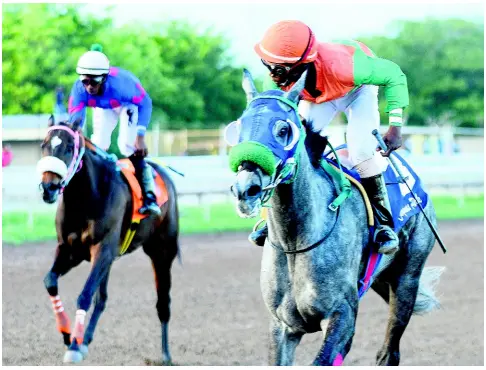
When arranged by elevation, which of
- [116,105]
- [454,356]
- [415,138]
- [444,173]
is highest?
[116,105]

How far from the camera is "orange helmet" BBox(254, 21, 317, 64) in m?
4.41

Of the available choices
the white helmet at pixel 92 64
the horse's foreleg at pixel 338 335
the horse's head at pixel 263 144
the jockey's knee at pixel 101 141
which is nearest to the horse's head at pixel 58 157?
the white helmet at pixel 92 64

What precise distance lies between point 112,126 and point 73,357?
7.45ft

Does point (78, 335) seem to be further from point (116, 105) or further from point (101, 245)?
point (116, 105)

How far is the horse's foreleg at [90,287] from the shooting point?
6684 mm

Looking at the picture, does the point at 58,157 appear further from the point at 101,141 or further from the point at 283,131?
the point at 283,131

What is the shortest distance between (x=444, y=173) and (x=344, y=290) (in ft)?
51.8

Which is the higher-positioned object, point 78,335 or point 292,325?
point 292,325

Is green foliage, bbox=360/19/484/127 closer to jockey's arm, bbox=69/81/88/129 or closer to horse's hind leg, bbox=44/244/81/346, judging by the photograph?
jockey's arm, bbox=69/81/88/129

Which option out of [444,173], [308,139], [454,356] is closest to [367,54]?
[308,139]

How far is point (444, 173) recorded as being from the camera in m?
19.8

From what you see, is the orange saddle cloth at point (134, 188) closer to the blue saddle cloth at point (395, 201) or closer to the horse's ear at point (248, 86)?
the blue saddle cloth at point (395, 201)

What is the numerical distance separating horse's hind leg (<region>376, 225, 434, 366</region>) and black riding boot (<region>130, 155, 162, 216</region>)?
9.22 ft

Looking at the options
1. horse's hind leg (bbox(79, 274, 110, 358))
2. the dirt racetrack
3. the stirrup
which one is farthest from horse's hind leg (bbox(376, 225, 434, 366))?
horse's hind leg (bbox(79, 274, 110, 358))
